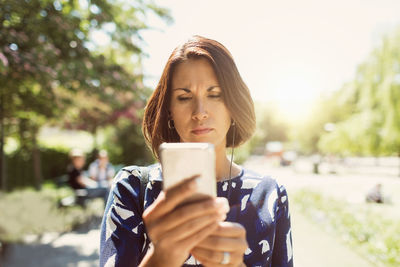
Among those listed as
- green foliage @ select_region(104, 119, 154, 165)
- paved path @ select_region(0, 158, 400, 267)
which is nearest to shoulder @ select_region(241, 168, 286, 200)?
paved path @ select_region(0, 158, 400, 267)

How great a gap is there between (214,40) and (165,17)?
6068 millimetres

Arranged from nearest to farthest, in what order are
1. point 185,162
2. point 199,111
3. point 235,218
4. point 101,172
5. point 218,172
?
point 185,162 < point 199,111 < point 235,218 < point 218,172 < point 101,172

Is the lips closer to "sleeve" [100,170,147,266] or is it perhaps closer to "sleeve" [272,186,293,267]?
"sleeve" [100,170,147,266]

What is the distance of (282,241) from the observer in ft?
4.35

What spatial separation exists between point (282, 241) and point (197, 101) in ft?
2.12

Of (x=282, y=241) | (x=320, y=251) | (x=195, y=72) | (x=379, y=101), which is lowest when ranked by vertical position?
(x=320, y=251)

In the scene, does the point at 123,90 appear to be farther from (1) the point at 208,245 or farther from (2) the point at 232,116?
(1) the point at 208,245

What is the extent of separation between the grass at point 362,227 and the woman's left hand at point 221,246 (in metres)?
5.47

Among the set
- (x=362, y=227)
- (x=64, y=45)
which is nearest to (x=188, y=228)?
(x=64, y=45)

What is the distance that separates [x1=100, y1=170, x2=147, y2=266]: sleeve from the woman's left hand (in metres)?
0.39

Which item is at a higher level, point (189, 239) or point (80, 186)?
point (189, 239)

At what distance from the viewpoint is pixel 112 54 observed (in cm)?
780

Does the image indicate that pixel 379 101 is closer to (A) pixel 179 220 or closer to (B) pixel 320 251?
(B) pixel 320 251

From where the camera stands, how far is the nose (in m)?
1.15
